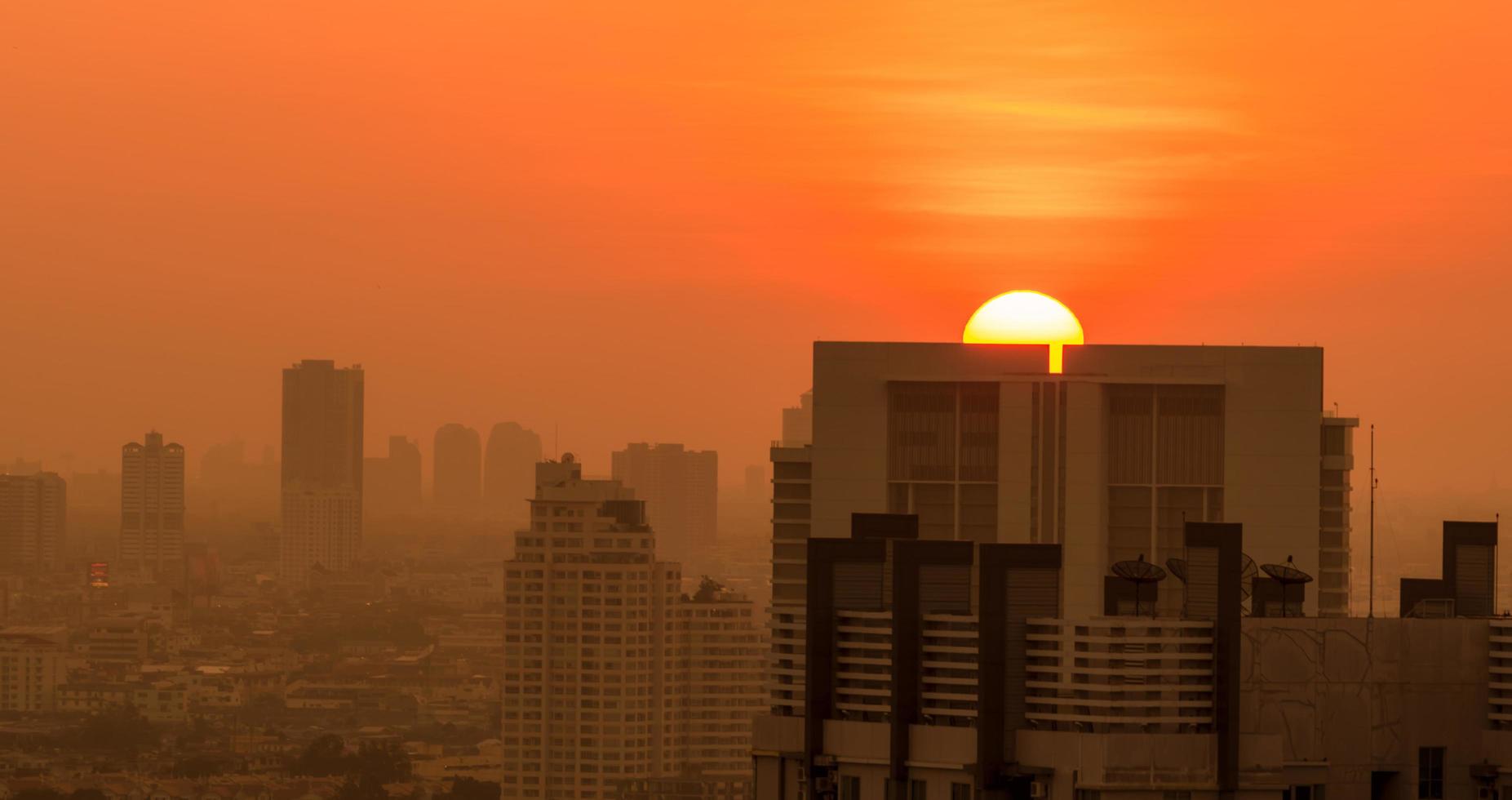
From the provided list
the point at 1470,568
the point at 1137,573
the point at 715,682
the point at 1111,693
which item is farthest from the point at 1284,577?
the point at 715,682

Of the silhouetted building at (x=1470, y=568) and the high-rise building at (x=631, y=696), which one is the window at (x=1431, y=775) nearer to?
the silhouetted building at (x=1470, y=568)

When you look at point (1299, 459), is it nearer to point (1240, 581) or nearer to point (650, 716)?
point (1240, 581)

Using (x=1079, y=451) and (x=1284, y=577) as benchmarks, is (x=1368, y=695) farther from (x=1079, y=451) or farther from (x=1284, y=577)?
(x=1079, y=451)

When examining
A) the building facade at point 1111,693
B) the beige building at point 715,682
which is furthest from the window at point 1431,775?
the beige building at point 715,682

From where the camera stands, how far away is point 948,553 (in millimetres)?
49656

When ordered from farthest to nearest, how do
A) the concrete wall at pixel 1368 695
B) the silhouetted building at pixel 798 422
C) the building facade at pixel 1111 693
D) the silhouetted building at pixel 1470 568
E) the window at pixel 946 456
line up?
the silhouetted building at pixel 798 422 → the window at pixel 946 456 → the silhouetted building at pixel 1470 568 → the concrete wall at pixel 1368 695 → the building facade at pixel 1111 693

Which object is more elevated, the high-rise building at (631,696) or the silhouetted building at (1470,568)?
the silhouetted building at (1470,568)

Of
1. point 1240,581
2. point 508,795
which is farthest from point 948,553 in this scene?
point 508,795

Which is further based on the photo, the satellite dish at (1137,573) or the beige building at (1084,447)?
the beige building at (1084,447)

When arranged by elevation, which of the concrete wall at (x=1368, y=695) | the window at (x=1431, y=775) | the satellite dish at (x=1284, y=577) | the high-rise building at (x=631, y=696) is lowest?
the high-rise building at (x=631, y=696)

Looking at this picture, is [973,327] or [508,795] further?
[508,795]

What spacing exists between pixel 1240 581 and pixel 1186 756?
352cm

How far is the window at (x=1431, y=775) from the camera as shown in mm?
51031

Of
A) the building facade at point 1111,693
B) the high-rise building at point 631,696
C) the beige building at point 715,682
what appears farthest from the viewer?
the high-rise building at point 631,696
